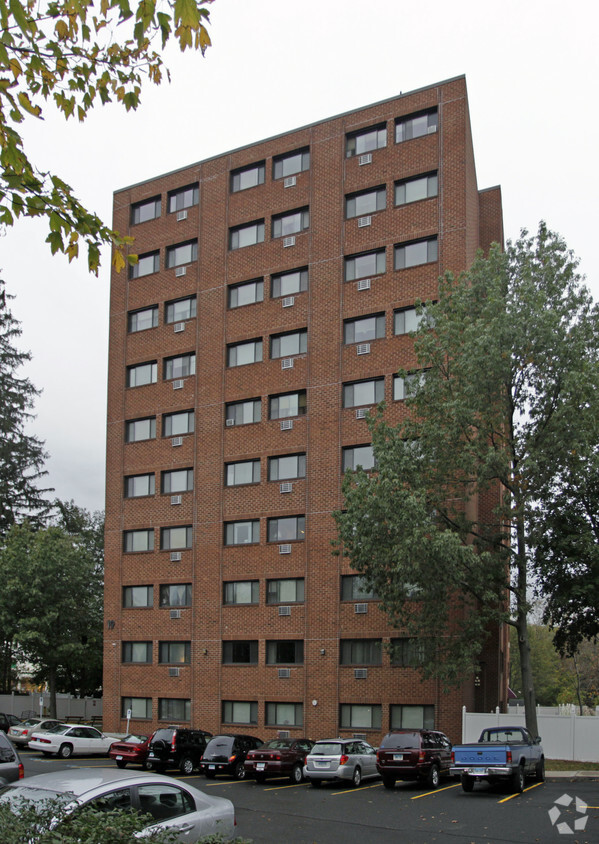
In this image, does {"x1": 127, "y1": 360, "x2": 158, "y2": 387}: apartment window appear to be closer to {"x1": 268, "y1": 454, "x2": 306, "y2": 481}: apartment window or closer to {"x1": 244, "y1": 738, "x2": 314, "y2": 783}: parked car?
{"x1": 268, "y1": 454, "x2": 306, "y2": 481}: apartment window

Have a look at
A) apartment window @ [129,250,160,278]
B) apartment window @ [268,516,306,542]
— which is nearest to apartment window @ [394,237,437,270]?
apartment window @ [268,516,306,542]

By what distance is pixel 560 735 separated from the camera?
1251 inches

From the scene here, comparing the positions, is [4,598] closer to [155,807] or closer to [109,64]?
[155,807]

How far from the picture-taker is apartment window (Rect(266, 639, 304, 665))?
37.5 metres

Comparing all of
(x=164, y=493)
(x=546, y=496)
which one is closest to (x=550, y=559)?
(x=546, y=496)

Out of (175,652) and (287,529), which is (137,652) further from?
(287,529)

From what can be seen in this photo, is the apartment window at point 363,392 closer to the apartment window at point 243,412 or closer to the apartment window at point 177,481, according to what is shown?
the apartment window at point 243,412

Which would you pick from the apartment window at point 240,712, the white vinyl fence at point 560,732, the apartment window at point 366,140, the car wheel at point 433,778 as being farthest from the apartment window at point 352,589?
the apartment window at point 366,140

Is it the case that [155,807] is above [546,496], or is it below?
below

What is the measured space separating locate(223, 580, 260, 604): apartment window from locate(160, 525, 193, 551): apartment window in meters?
3.00

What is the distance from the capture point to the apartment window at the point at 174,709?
40250mm

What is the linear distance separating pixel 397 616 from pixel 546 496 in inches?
307

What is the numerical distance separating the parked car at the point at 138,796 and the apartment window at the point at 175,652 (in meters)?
31.2

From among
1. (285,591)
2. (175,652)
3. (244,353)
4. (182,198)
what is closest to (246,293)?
(244,353)
